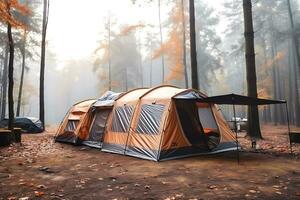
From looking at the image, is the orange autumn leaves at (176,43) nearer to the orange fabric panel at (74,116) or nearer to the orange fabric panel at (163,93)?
the orange fabric panel at (74,116)

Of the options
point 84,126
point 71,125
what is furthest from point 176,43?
point 84,126

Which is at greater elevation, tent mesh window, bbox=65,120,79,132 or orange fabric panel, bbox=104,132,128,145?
tent mesh window, bbox=65,120,79,132

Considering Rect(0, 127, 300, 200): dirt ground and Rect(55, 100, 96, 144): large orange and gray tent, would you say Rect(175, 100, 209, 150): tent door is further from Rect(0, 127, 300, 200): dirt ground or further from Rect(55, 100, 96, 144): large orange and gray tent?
Rect(55, 100, 96, 144): large orange and gray tent

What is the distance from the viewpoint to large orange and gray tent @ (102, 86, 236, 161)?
8.80 meters

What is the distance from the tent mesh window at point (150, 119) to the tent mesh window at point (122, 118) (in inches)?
22.4

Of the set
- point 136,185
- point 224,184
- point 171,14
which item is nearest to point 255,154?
point 224,184

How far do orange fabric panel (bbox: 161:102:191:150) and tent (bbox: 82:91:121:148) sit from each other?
2.95 meters

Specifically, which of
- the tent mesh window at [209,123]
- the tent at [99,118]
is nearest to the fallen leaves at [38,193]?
the tent at [99,118]

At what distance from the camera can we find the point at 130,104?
10.3 metres

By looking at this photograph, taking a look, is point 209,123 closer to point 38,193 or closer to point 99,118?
point 99,118

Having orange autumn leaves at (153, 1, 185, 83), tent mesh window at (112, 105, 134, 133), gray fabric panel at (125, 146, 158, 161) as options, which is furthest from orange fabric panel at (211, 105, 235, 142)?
orange autumn leaves at (153, 1, 185, 83)

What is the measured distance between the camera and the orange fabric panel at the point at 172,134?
866 cm

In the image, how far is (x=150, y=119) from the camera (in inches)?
366

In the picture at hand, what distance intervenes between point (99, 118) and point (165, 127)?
381 centimetres
